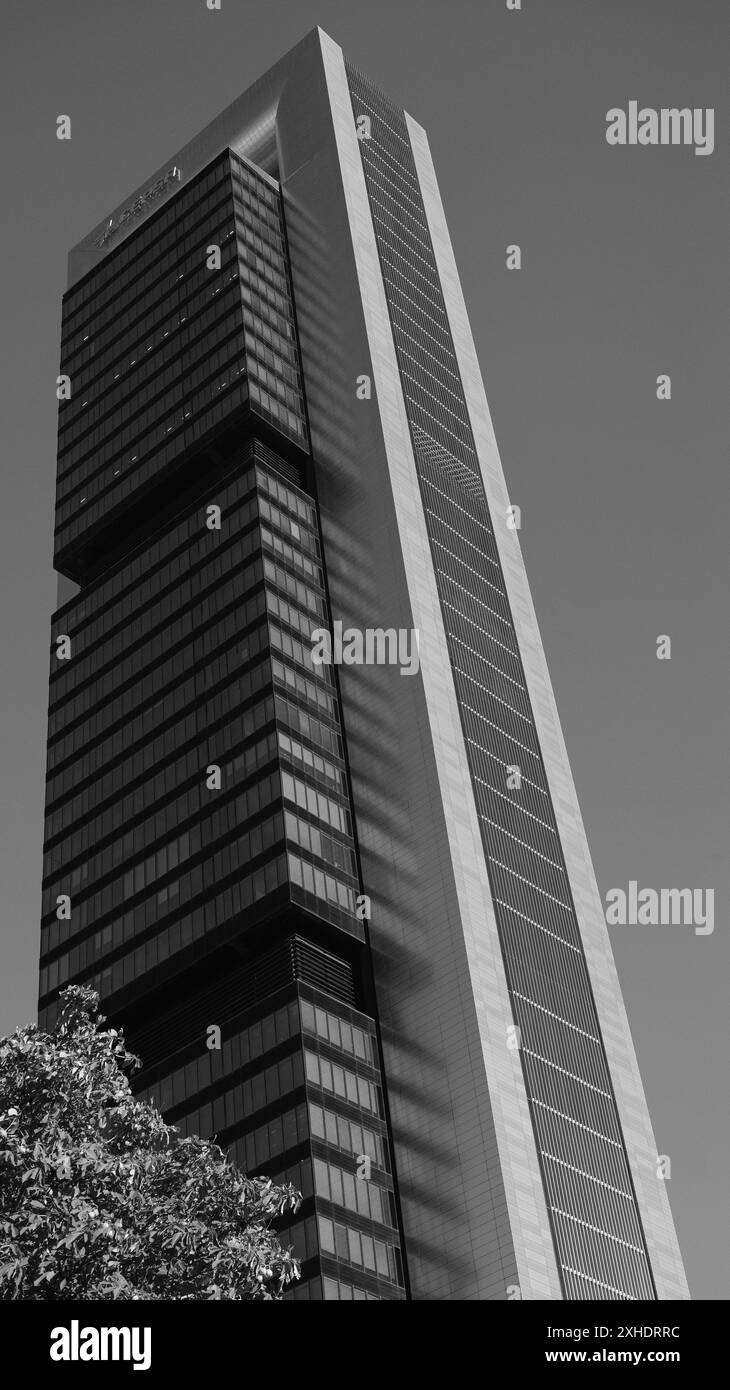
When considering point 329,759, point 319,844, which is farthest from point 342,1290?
point 329,759

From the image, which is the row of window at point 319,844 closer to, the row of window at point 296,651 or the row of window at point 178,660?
the row of window at point 296,651

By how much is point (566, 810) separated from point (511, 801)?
1023 cm

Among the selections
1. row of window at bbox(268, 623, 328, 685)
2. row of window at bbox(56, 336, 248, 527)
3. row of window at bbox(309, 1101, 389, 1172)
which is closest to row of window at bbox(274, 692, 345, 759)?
row of window at bbox(268, 623, 328, 685)

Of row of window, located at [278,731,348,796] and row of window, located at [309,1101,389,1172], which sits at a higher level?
row of window, located at [278,731,348,796]

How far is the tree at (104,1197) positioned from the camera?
3397 cm

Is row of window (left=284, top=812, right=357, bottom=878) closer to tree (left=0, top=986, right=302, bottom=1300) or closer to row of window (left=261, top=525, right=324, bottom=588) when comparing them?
row of window (left=261, top=525, right=324, bottom=588)

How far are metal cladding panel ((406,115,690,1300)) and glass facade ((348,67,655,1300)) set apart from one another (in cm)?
124

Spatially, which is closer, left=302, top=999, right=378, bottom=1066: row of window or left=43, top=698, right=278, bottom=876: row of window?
left=302, top=999, right=378, bottom=1066: row of window

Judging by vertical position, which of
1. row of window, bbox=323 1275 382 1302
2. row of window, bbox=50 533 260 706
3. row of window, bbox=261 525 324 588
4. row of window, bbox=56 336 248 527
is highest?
row of window, bbox=56 336 248 527

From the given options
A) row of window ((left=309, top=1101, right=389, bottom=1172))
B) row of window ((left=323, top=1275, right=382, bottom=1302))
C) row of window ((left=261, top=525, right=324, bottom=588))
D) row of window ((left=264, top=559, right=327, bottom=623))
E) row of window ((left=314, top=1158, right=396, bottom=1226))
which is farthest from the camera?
row of window ((left=261, top=525, right=324, bottom=588))

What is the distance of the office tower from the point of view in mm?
97125

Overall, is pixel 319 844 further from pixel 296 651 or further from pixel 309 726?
pixel 296 651

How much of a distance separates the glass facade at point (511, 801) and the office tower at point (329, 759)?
1.15 feet
